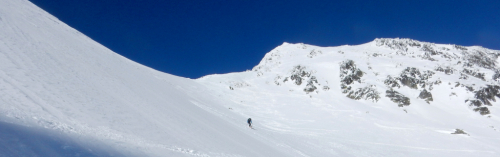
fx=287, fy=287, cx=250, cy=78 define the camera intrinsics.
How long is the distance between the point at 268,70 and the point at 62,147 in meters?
48.6

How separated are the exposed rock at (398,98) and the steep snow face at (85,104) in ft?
82.9

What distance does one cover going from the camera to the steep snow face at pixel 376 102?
24.9 metres

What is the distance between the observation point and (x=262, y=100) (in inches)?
1478

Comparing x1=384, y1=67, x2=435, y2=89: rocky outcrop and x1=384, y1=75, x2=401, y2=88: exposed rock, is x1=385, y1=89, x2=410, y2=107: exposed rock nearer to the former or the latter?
x1=384, y1=75, x2=401, y2=88: exposed rock

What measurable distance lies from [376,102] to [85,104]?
35.2 m

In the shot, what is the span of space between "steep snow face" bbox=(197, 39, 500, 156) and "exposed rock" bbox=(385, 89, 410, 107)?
0.39ft

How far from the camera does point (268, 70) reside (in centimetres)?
5512

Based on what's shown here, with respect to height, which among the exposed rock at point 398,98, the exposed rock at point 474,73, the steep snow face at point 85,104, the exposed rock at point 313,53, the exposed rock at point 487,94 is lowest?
the steep snow face at point 85,104

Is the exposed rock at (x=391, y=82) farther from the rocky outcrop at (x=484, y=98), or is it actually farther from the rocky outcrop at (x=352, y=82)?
the rocky outcrop at (x=484, y=98)

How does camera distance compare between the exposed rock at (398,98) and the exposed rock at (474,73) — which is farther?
the exposed rock at (474,73)

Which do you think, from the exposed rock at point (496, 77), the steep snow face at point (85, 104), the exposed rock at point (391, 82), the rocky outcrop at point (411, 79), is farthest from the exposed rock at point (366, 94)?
the steep snow face at point (85, 104)

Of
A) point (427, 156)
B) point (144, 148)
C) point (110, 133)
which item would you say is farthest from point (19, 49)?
point (427, 156)

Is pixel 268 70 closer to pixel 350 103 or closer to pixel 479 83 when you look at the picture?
pixel 350 103

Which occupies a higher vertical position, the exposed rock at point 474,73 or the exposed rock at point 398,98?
the exposed rock at point 474,73
